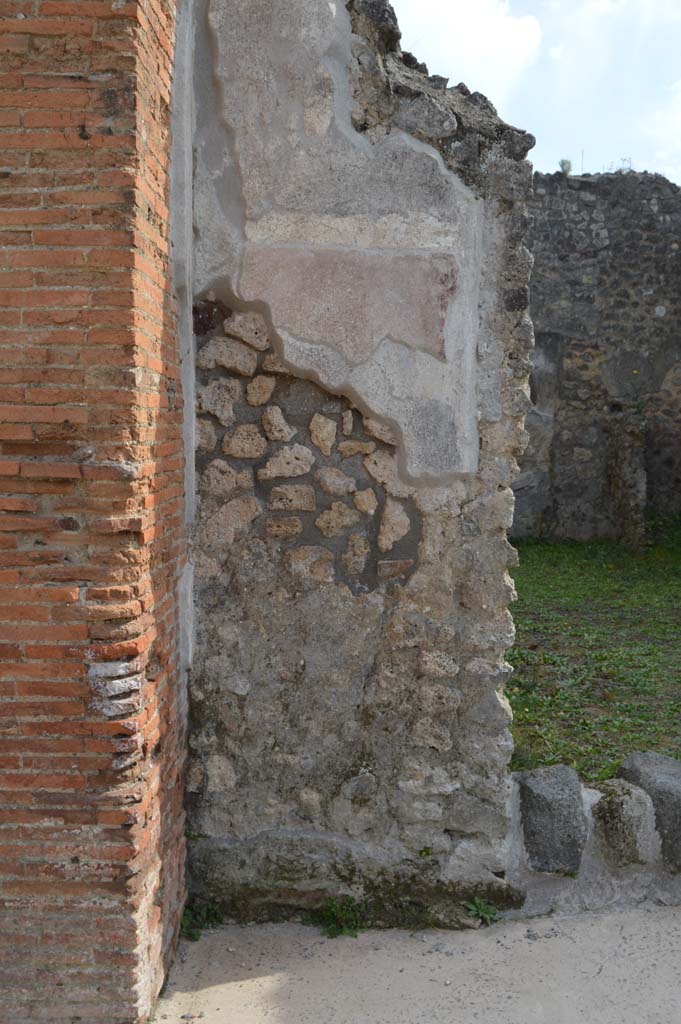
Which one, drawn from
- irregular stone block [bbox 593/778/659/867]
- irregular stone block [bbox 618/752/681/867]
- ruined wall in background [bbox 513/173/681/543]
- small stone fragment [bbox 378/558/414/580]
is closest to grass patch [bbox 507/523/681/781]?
irregular stone block [bbox 618/752/681/867]

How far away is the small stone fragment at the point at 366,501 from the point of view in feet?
10.1

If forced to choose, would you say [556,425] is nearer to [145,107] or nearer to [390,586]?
[390,586]

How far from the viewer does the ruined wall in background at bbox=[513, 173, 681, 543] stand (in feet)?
38.3

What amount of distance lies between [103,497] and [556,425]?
10088 millimetres

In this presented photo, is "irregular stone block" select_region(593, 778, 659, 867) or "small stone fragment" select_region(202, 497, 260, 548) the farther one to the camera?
"irregular stone block" select_region(593, 778, 659, 867)

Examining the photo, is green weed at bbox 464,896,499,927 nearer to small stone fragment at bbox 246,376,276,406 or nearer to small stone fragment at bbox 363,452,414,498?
small stone fragment at bbox 363,452,414,498

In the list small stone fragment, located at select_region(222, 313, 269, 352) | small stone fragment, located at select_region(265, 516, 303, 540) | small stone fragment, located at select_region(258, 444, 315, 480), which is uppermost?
small stone fragment, located at select_region(222, 313, 269, 352)

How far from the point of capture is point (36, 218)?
234cm

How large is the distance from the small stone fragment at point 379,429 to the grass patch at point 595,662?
1938 millimetres

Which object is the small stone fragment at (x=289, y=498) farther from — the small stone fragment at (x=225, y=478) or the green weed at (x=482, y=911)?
the green weed at (x=482, y=911)

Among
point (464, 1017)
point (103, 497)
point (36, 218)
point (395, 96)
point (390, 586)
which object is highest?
point (395, 96)

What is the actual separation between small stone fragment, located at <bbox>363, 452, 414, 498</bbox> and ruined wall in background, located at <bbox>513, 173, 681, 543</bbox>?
8835 millimetres

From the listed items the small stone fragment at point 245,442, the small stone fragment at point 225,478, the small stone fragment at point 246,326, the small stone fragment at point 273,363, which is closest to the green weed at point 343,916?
the small stone fragment at point 225,478

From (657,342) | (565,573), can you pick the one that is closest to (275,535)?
(565,573)
